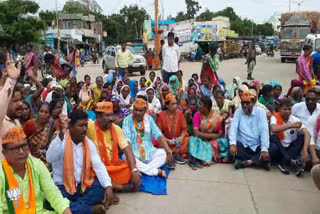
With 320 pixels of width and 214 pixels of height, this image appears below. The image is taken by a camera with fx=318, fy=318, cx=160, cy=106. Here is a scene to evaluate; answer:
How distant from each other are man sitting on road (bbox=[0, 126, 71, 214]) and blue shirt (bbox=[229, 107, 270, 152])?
2.82 metres

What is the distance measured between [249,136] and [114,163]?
82.2 inches

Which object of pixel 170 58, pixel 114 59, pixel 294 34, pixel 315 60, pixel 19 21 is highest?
pixel 19 21

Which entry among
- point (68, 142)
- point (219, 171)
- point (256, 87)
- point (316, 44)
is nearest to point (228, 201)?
point (219, 171)

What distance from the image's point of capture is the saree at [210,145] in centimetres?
483

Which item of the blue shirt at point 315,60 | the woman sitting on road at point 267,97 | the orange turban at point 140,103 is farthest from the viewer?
the blue shirt at point 315,60

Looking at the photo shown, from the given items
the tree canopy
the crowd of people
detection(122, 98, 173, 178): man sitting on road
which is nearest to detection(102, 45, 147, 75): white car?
the crowd of people

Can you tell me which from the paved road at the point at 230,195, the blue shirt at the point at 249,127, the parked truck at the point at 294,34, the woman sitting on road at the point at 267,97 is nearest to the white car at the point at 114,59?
the parked truck at the point at 294,34

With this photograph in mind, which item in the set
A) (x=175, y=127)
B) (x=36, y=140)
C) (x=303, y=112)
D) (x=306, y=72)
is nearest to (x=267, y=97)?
(x=303, y=112)

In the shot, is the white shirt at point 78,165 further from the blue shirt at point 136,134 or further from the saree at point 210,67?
the saree at point 210,67

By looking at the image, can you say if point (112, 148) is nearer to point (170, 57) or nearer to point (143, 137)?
point (143, 137)

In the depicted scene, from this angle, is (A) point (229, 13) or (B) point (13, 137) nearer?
(B) point (13, 137)

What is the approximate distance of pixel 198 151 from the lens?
4.85 meters

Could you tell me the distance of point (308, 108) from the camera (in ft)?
15.7

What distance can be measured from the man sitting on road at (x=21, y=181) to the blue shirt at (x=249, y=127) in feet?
9.24
